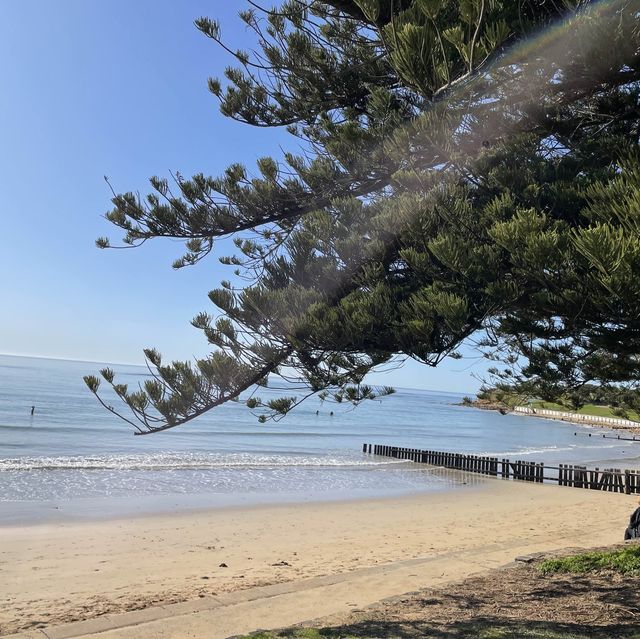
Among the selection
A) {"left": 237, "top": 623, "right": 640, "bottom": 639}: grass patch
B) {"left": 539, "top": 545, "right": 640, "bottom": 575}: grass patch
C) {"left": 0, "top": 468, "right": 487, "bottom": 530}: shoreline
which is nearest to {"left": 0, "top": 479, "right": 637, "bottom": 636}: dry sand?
{"left": 0, "top": 468, "right": 487, "bottom": 530}: shoreline

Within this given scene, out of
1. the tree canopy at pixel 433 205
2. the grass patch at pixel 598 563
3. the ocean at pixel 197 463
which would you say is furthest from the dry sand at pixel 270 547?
the tree canopy at pixel 433 205

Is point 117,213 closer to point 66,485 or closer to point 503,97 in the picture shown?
point 503,97

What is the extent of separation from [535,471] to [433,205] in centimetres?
1777

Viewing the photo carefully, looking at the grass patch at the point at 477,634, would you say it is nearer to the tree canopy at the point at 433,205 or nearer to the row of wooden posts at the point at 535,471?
the tree canopy at the point at 433,205

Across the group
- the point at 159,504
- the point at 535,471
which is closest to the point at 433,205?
the point at 159,504

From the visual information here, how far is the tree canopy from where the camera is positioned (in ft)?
9.73

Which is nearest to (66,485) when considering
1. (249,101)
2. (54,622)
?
(54,622)

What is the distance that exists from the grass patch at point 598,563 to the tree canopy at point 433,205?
1.74 meters

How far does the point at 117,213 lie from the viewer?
527cm

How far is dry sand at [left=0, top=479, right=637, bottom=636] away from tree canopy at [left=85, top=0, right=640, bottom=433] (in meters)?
2.51

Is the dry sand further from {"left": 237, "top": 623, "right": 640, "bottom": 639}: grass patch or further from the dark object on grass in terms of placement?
the dark object on grass

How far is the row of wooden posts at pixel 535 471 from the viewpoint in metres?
16.9

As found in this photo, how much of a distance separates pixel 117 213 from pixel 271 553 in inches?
233

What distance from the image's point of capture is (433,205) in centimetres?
369
